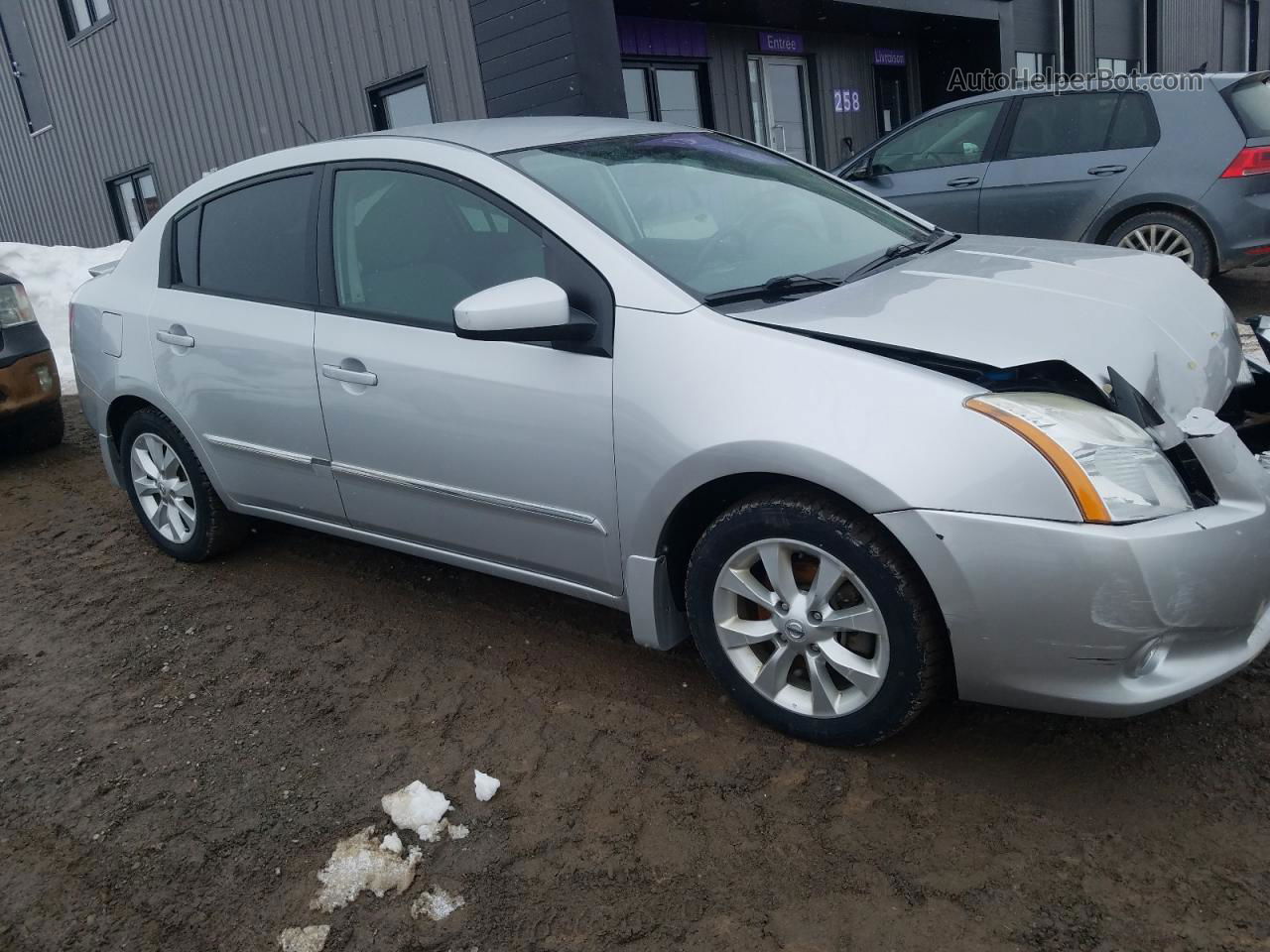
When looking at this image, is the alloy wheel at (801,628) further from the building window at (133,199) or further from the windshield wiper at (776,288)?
the building window at (133,199)

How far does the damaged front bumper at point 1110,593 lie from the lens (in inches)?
84.0

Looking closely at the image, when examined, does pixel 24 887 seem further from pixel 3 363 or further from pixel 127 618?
pixel 3 363

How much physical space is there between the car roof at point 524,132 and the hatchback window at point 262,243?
0.37 metres

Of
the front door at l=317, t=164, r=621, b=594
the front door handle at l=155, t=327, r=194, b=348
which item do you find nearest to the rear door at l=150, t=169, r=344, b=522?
the front door handle at l=155, t=327, r=194, b=348

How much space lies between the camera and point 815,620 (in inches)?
98.6

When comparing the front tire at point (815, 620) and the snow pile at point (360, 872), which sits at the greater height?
the front tire at point (815, 620)

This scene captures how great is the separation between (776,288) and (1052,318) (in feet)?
2.34

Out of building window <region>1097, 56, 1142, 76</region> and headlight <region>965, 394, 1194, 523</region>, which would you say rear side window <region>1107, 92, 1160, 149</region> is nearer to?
headlight <region>965, 394, 1194, 523</region>

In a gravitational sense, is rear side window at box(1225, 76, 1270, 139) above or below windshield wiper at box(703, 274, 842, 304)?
below

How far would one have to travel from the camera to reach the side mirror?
104 inches

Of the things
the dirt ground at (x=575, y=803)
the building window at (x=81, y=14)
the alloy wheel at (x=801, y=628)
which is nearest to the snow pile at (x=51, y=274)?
the building window at (x=81, y=14)

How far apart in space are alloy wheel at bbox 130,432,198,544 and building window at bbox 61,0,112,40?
39.6 feet

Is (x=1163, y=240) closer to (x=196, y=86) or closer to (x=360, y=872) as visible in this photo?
(x=360, y=872)

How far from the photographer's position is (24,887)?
8.07 ft
